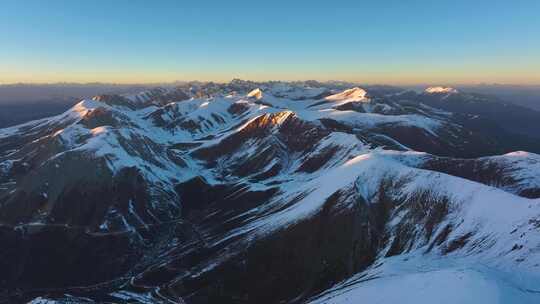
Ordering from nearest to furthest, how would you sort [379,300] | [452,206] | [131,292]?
[379,300], [452,206], [131,292]

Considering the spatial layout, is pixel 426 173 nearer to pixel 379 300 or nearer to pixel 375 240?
pixel 375 240

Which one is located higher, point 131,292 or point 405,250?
point 405,250

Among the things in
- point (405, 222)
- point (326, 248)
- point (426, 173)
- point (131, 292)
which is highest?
point (426, 173)

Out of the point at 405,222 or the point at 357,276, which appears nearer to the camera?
the point at 357,276

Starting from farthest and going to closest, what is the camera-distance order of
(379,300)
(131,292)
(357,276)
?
1. (131,292)
2. (357,276)
3. (379,300)

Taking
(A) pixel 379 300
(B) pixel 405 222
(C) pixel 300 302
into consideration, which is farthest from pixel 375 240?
(A) pixel 379 300

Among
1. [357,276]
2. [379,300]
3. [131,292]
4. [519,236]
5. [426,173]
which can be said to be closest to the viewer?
[379,300]

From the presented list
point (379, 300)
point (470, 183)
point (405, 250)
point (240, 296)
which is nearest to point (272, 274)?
point (240, 296)

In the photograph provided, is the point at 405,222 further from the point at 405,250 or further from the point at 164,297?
the point at 164,297

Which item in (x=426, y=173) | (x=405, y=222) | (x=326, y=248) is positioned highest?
(x=426, y=173)
